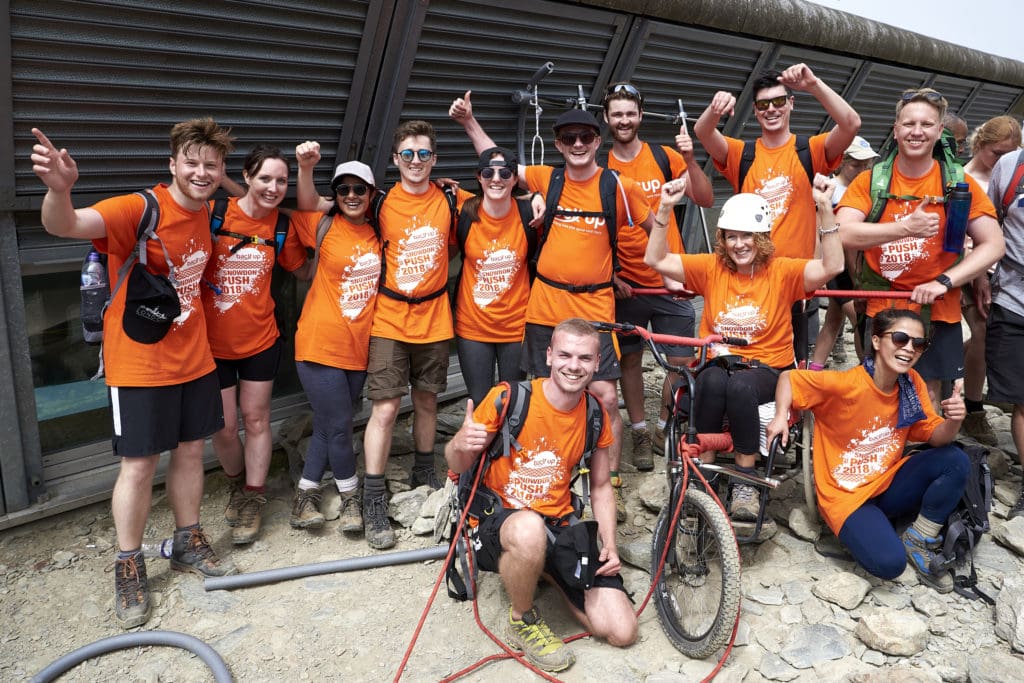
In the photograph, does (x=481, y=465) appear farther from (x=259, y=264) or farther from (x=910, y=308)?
(x=910, y=308)

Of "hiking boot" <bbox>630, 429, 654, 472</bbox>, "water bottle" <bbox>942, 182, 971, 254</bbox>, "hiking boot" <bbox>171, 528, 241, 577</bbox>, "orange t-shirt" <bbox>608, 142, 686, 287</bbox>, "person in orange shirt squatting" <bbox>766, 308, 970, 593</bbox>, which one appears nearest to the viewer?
"person in orange shirt squatting" <bbox>766, 308, 970, 593</bbox>

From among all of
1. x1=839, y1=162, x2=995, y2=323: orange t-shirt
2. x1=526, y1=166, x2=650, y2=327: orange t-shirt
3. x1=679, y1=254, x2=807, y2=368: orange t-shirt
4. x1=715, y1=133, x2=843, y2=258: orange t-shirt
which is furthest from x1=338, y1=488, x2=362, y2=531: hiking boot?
x1=839, y1=162, x2=995, y2=323: orange t-shirt

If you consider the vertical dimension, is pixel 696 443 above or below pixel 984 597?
above

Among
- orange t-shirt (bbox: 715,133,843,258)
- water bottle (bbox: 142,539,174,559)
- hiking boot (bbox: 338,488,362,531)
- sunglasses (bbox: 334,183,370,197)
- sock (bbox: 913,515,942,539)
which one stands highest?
orange t-shirt (bbox: 715,133,843,258)

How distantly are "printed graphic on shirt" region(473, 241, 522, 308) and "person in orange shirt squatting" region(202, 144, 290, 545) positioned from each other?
1.21m

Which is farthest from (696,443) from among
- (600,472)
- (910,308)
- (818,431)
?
(910,308)

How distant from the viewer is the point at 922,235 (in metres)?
4.68

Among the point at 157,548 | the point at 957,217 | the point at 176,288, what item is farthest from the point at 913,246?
the point at 157,548

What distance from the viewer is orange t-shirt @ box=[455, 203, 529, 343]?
502 centimetres

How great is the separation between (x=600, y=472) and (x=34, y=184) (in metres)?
3.28

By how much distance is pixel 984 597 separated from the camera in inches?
172

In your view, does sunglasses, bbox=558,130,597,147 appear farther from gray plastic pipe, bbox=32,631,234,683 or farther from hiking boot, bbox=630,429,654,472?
gray plastic pipe, bbox=32,631,234,683

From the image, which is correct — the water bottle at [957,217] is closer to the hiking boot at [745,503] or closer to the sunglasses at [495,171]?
the hiking boot at [745,503]

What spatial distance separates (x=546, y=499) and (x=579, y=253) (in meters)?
1.53
